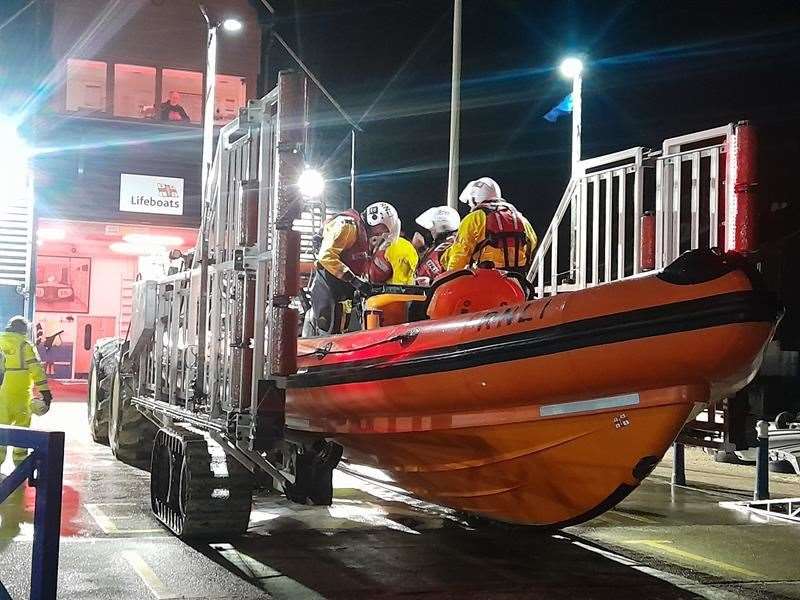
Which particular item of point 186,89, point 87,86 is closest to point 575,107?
point 186,89

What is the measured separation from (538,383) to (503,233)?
199 cm

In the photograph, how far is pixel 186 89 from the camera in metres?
20.3

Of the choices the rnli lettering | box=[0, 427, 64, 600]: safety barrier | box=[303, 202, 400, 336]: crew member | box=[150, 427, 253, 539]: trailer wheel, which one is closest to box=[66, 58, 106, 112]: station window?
box=[303, 202, 400, 336]: crew member

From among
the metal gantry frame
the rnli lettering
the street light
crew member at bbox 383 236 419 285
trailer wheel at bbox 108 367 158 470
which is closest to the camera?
the rnli lettering

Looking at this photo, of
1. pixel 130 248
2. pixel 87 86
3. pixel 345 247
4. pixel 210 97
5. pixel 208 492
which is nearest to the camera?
pixel 208 492

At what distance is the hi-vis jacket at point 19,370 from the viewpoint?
28.6ft

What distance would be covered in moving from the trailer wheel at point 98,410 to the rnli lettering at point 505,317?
6.47m

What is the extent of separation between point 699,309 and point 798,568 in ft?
8.09

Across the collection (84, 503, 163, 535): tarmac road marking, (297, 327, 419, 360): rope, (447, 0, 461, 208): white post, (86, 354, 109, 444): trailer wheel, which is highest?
(447, 0, 461, 208): white post

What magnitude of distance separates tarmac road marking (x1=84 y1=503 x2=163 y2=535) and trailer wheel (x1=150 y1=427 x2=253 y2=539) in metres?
0.31

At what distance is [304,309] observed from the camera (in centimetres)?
768

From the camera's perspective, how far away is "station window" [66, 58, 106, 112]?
19.3 m

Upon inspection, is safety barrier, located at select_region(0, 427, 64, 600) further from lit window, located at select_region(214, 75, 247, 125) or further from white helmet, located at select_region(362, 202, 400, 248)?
lit window, located at select_region(214, 75, 247, 125)

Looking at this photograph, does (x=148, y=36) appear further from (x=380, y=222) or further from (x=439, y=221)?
(x=380, y=222)
